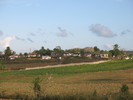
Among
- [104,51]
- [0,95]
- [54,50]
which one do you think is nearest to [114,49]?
[104,51]

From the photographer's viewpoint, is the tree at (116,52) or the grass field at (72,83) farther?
the tree at (116,52)

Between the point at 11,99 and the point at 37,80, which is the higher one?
the point at 37,80

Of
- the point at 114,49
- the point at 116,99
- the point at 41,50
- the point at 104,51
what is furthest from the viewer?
the point at 104,51

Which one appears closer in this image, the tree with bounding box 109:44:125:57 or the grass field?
the grass field

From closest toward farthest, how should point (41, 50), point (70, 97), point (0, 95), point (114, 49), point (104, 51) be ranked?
point (70, 97) → point (0, 95) → point (114, 49) → point (41, 50) → point (104, 51)

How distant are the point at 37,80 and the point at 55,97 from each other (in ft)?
5.06

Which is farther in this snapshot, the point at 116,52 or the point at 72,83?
the point at 116,52

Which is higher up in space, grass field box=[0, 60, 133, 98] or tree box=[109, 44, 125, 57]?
tree box=[109, 44, 125, 57]

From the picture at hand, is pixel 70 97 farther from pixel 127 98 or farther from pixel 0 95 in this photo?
pixel 0 95

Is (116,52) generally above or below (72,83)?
above

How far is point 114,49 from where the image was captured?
539 feet

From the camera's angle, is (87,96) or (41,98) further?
(41,98)

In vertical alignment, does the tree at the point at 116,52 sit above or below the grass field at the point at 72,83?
above

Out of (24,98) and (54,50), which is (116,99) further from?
(54,50)
